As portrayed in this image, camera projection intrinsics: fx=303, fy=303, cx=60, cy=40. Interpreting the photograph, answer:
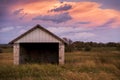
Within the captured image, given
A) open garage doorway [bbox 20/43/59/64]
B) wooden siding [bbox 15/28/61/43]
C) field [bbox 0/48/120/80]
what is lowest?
field [bbox 0/48/120/80]

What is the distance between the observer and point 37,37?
2852 centimetres

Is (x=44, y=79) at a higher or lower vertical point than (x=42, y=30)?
lower

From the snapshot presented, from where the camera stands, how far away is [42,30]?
28.5 metres

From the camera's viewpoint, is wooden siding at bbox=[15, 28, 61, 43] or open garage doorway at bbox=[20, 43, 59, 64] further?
open garage doorway at bbox=[20, 43, 59, 64]

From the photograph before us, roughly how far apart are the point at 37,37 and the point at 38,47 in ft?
20.8

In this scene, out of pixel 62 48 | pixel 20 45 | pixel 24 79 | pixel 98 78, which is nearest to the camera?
pixel 24 79

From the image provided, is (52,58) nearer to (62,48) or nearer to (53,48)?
(53,48)

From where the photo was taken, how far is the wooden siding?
2837 centimetres

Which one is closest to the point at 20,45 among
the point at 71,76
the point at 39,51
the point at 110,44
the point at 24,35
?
the point at 24,35

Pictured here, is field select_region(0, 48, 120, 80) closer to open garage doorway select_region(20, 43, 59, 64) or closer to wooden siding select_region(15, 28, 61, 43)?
wooden siding select_region(15, 28, 61, 43)

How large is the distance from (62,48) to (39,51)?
680cm

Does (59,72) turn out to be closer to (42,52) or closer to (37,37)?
(37,37)

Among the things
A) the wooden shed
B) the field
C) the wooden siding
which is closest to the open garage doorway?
the wooden shed

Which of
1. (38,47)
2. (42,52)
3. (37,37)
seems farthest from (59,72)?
(38,47)
